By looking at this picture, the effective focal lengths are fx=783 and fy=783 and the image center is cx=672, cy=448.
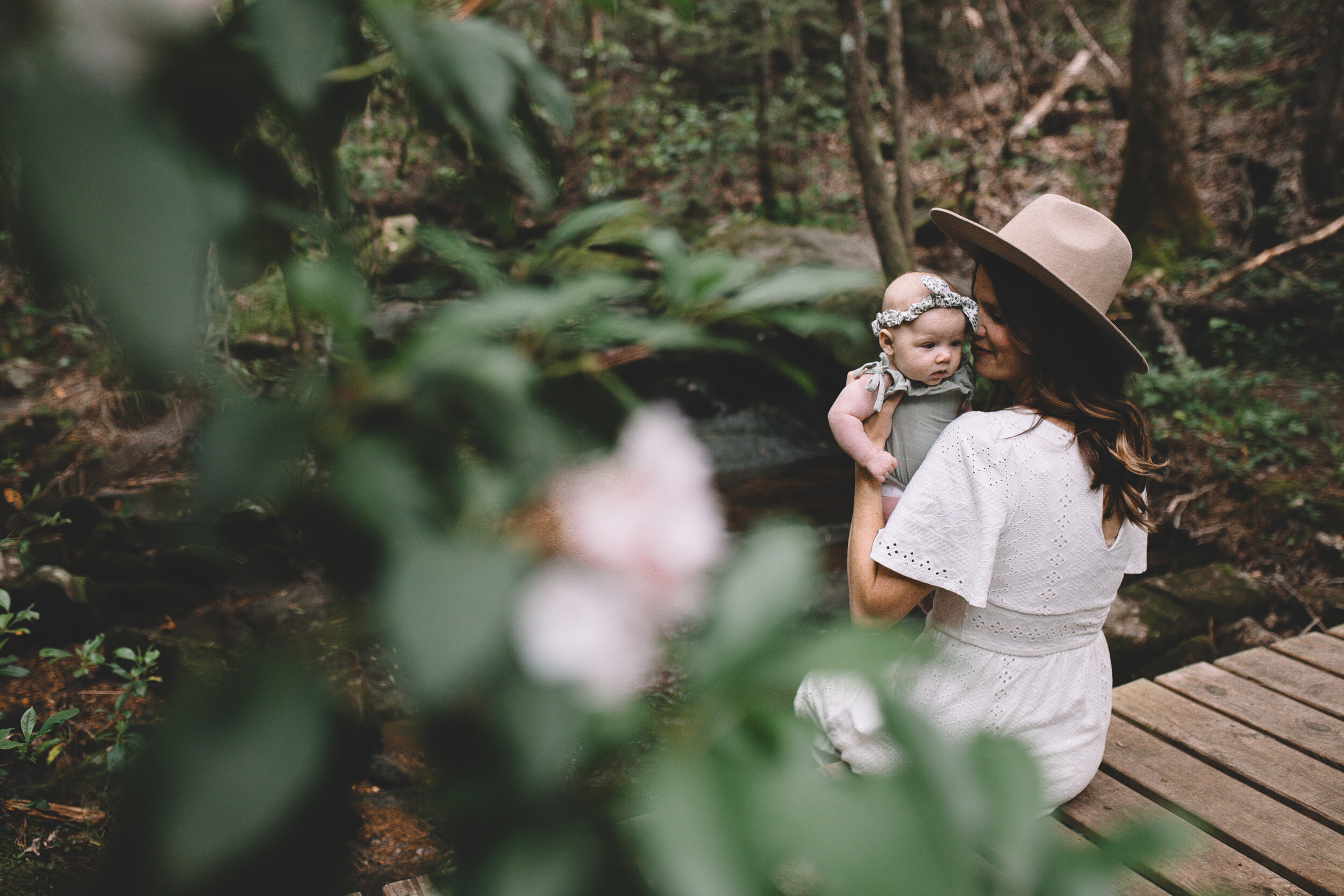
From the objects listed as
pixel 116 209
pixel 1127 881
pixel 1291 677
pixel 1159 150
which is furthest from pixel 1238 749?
pixel 1159 150

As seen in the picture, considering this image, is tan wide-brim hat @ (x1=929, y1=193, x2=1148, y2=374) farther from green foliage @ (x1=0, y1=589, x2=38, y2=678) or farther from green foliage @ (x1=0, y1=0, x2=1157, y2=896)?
green foliage @ (x1=0, y1=589, x2=38, y2=678)

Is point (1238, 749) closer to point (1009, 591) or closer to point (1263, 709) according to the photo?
point (1263, 709)

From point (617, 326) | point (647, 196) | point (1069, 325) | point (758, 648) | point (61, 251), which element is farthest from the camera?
point (647, 196)

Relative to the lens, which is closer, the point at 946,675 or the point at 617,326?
the point at 617,326

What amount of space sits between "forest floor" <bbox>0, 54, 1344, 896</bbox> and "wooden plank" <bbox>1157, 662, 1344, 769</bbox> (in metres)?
0.61

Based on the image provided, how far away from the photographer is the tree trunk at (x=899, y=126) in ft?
13.1

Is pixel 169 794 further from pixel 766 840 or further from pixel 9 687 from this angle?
pixel 9 687

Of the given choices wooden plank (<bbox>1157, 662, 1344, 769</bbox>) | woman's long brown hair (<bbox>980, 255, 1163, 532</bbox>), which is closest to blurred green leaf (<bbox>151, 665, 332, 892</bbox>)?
woman's long brown hair (<bbox>980, 255, 1163, 532</bbox>)

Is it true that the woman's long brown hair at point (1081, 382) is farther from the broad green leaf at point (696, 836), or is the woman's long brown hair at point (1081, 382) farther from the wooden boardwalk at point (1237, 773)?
the broad green leaf at point (696, 836)

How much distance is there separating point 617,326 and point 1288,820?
1748mm

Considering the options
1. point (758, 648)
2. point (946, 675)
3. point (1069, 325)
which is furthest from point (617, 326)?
point (946, 675)

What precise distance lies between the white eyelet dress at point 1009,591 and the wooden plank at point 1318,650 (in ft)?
2.96

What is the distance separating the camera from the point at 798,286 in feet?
1.71

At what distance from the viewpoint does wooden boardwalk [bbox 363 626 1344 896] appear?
1.36 metres
